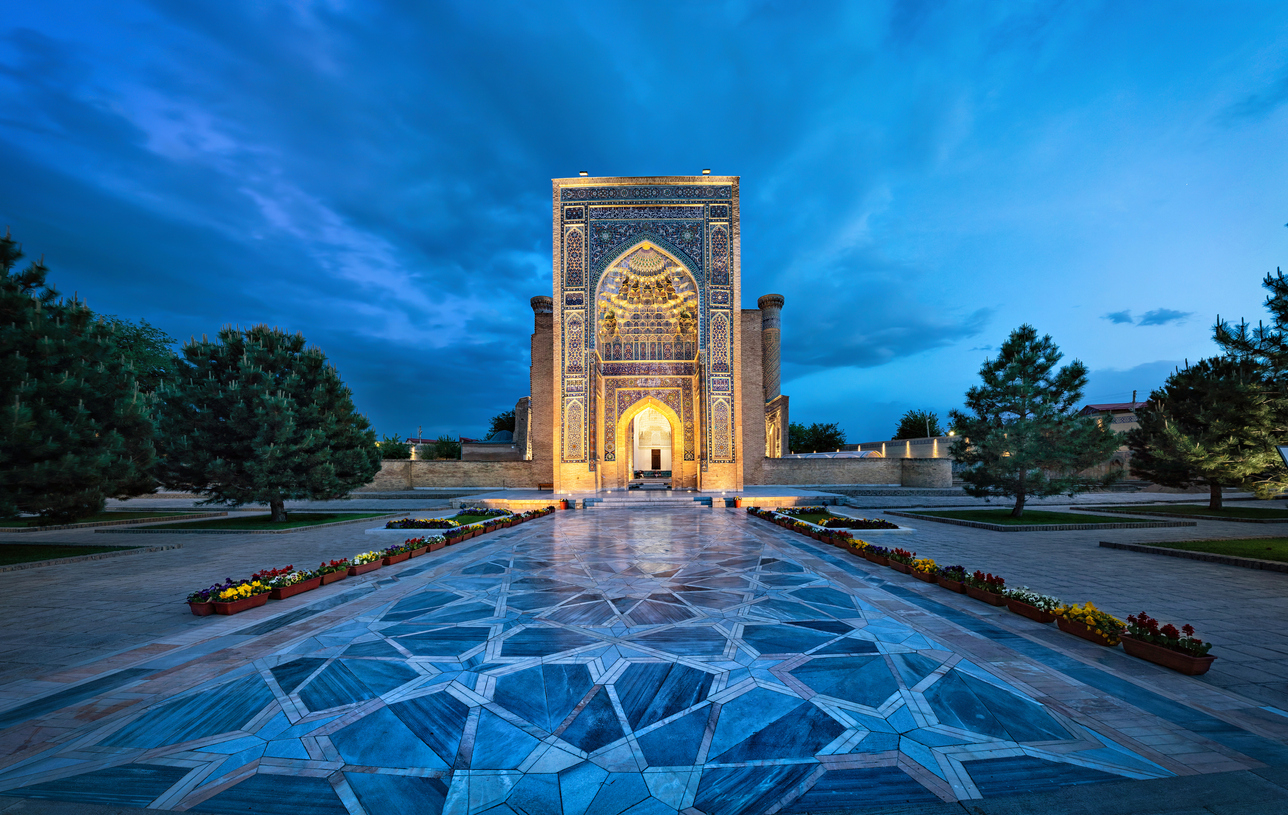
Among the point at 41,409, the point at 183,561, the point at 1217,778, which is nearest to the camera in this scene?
the point at 1217,778

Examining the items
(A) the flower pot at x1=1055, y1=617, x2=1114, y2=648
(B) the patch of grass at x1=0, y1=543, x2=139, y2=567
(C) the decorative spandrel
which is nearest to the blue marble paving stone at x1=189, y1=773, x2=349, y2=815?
(A) the flower pot at x1=1055, y1=617, x2=1114, y2=648

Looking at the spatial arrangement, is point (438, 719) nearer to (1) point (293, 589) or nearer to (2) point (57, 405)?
(1) point (293, 589)

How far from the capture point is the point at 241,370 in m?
12.0

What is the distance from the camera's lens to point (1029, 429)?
39.0ft

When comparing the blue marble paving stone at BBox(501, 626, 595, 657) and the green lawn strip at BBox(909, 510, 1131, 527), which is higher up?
the blue marble paving stone at BBox(501, 626, 595, 657)

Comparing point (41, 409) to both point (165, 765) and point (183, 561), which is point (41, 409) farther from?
point (165, 765)

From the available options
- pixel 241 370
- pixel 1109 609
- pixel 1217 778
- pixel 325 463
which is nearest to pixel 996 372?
pixel 1109 609

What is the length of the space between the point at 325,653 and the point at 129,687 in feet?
3.72

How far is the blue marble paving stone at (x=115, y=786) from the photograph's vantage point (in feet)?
7.34

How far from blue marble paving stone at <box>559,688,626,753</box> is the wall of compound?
69.2ft

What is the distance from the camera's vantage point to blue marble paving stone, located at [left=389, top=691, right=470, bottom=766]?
2.69 m

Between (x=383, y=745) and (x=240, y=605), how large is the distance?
3.77m

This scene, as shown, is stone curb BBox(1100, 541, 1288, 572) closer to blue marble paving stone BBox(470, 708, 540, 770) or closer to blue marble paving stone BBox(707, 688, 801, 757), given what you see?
blue marble paving stone BBox(707, 688, 801, 757)

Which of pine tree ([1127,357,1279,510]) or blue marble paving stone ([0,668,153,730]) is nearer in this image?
blue marble paving stone ([0,668,153,730])
